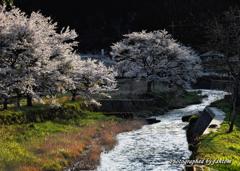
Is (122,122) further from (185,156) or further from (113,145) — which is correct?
(185,156)

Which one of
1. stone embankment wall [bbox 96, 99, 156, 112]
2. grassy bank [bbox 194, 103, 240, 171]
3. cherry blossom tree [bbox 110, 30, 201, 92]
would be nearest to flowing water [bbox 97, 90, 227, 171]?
grassy bank [bbox 194, 103, 240, 171]

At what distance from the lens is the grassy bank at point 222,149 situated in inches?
295

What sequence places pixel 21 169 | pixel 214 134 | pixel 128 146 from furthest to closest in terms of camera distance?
1. pixel 128 146
2. pixel 214 134
3. pixel 21 169

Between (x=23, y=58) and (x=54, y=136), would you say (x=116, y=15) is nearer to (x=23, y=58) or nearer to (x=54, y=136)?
(x=23, y=58)

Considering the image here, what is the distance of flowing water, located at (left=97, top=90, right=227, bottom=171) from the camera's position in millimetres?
11805

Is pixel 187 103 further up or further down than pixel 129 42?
further down

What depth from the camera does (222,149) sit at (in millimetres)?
9180

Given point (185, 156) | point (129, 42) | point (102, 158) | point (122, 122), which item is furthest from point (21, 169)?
point (129, 42)

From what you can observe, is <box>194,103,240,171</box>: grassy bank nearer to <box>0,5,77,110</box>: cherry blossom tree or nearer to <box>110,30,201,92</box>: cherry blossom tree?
<box>0,5,77,110</box>: cherry blossom tree

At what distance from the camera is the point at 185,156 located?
13070 mm

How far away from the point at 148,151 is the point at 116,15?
94.4 metres

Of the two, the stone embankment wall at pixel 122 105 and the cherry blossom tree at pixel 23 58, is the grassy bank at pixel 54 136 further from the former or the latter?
the stone embankment wall at pixel 122 105

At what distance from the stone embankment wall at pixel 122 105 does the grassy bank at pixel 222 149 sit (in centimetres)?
1508

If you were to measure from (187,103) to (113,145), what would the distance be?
23553mm
